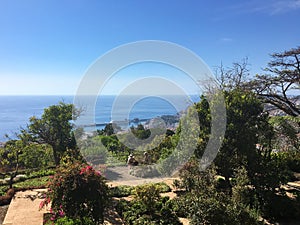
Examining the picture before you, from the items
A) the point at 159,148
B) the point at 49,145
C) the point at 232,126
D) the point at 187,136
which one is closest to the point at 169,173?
the point at 159,148

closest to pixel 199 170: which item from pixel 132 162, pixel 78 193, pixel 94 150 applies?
pixel 78 193

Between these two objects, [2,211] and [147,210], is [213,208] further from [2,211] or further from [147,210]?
[2,211]

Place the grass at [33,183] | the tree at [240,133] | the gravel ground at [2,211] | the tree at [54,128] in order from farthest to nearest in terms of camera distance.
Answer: the tree at [54,128], the grass at [33,183], the tree at [240,133], the gravel ground at [2,211]

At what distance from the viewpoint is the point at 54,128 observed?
15.4 meters

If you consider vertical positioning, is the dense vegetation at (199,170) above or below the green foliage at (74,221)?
above

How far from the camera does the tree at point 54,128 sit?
48.6 feet

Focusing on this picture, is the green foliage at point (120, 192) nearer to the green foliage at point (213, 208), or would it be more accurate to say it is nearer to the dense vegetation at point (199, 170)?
the dense vegetation at point (199, 170)

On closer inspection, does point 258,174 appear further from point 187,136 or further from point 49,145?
point 49,145

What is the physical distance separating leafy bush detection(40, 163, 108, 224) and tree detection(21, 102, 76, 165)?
8.92m

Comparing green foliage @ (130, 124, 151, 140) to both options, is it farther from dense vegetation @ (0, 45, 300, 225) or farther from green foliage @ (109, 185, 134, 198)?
green foliage @ (109, 185, 134, 198)

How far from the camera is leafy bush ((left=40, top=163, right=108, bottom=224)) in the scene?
6.22 m

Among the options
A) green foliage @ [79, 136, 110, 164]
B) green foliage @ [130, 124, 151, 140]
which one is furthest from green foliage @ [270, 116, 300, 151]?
green foliage @ [79, 136, 110, 164]

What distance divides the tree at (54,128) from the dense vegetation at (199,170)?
6 cm

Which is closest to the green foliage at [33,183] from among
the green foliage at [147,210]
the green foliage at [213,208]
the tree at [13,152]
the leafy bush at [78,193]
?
the tree at [13,152]
